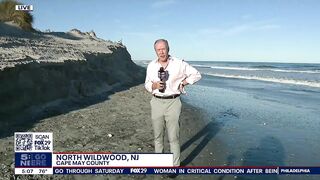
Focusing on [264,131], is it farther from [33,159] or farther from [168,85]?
[33,159]

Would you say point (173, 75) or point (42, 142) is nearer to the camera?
point (42, 142)

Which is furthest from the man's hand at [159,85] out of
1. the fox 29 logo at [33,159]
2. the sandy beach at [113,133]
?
the fox 29 logo at [33,159]

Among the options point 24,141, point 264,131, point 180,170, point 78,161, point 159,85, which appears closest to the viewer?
point 24,141

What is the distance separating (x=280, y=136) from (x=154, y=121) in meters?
5.27

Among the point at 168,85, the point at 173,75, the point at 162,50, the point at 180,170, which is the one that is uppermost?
the point at 162,50

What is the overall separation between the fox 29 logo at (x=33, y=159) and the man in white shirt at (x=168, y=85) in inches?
84.9

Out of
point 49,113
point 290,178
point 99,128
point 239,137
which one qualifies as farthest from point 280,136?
point 49,113

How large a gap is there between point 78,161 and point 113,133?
203 inches

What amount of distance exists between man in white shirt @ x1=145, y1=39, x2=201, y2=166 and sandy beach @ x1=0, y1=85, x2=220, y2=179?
1.00m

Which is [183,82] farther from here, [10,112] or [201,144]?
[10,112]

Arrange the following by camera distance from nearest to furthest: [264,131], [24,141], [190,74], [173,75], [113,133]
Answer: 1. [24,141]
2. [173,75]
3. [190,74]
4. [113,133]
5. [264,131]

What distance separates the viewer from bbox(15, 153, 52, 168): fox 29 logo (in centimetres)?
425

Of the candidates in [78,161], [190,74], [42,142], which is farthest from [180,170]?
[190,74]

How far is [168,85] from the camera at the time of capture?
6.07 m
